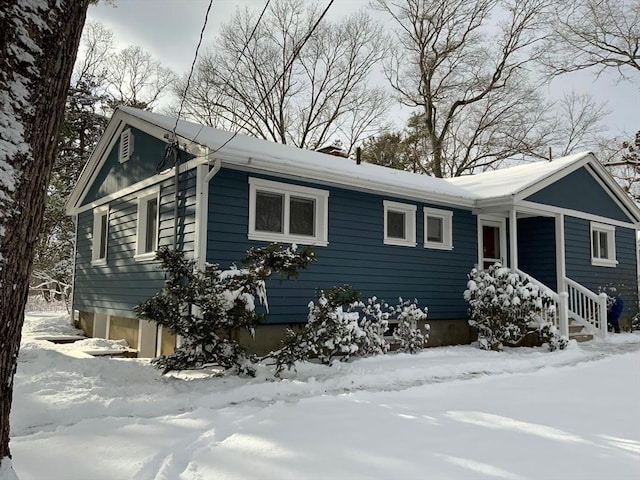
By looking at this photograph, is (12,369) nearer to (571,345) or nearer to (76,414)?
(76,414)

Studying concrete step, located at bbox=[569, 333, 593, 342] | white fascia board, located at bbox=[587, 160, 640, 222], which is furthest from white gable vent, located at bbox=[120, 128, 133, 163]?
white fascia board, located at bbox=[587, 160, 640, 222]

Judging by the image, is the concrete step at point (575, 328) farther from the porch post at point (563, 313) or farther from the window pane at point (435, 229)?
the window pane at point (435, 229)

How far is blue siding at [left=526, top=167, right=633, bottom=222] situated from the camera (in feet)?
37.2

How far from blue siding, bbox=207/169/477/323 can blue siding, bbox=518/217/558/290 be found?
2.08 meters

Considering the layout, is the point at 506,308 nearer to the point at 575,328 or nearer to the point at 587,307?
the point at 575,328

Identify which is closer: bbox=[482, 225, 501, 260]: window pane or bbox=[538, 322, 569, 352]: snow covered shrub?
bbox=[538, 322, 569, 352]: snow covered shrub

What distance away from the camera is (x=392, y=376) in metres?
6.45

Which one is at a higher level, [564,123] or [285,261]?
[564,123]

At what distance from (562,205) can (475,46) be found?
47.1 feet

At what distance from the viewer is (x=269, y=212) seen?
8055mm

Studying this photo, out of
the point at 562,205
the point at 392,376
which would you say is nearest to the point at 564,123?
the point at 562,205

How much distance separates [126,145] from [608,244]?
12.0m

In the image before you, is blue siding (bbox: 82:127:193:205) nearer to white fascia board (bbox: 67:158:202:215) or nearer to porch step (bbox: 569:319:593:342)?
white fascia board (bbox: 67:158:202:215)

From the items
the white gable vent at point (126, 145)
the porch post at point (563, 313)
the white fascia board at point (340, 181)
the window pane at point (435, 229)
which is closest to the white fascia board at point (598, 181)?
the white fascia board at point (340, 181)
